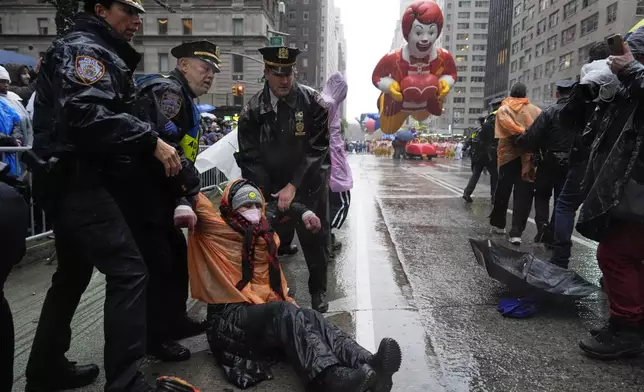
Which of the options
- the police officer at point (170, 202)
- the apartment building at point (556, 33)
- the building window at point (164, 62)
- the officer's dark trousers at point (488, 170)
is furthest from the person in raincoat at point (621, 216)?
the building window at point (164, 62)

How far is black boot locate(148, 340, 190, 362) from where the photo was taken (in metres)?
3.09

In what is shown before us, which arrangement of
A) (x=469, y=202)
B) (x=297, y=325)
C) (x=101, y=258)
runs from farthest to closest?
(x=469, y=202)
(x=297, y=325)
(x=101, y=258)

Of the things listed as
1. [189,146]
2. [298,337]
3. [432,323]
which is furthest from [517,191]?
[298,337]

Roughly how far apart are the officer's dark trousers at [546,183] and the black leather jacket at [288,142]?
331 cm

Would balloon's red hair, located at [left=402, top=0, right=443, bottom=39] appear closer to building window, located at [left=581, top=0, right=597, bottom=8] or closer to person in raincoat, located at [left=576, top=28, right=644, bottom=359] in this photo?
person in raincoat, located at [left=576, top=28, right=644, bottom=359]

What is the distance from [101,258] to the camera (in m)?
2.38

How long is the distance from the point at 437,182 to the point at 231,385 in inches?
517

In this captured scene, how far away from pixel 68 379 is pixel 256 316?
1.06 meters

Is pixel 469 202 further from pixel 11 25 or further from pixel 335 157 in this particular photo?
pixel 11 25

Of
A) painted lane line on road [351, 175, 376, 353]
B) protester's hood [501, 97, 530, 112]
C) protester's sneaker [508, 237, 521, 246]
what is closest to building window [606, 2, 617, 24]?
protester's hood [501, 97, 530, 112]

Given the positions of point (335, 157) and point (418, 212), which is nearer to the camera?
point (335, 157)

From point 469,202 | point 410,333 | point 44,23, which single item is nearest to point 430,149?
point 469,202

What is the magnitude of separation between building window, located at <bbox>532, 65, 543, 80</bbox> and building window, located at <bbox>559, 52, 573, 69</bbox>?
6737mm

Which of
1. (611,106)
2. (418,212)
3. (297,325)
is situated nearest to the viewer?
A: (297,325)
